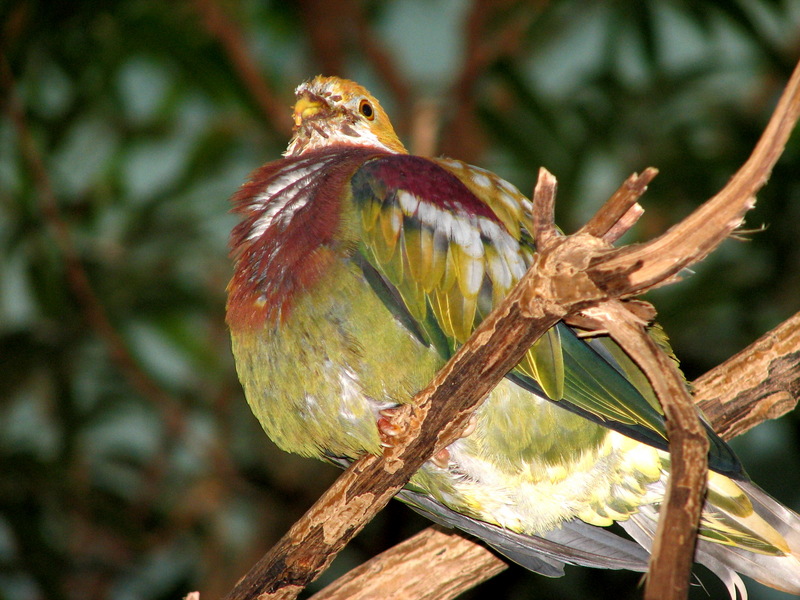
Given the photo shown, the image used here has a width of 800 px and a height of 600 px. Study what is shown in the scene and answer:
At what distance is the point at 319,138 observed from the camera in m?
3.01

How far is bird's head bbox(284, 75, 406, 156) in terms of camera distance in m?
3.00

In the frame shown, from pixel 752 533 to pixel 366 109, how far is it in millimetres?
1939

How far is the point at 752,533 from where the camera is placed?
2.40 metres

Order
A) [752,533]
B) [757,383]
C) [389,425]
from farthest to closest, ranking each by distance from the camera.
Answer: [757,383], [752,533], [389,425]

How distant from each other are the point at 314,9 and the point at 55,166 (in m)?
2.13

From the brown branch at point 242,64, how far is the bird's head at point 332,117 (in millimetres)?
2299

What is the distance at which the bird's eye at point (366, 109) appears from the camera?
308cm

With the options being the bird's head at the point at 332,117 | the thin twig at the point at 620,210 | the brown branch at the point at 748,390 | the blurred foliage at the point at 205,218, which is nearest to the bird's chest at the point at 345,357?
the brown branch at the point at 748,390

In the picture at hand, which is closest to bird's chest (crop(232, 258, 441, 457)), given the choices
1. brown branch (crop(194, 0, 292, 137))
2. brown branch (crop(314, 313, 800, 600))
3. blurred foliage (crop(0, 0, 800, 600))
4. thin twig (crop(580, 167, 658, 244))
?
Answer: brown branch (crop(314, 313, 800, 600))

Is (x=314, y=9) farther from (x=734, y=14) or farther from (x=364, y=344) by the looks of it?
(x=364, y=344)

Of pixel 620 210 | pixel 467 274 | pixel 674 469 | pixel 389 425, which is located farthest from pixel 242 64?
pixel 674 469

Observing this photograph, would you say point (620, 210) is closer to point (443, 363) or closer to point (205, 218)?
point (443, 363)

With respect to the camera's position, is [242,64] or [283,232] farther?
[242,64]

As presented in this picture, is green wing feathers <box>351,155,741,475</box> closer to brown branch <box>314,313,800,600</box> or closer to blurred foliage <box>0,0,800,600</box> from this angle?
brown branch <box>314,313,800,600</box>
